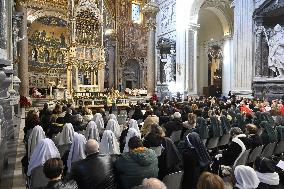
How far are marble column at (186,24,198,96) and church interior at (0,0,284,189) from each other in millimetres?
84

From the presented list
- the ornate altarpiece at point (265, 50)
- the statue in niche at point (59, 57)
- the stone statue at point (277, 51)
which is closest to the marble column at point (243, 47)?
the ornate altarpiece at point (265, 50)

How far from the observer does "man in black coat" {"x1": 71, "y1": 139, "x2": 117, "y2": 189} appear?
10.5ft

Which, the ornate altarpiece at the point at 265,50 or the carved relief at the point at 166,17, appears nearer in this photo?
the ornate altarpiece at the point at 265,50

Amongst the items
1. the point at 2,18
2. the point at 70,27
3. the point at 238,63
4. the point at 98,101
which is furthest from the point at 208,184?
the point at 70,27

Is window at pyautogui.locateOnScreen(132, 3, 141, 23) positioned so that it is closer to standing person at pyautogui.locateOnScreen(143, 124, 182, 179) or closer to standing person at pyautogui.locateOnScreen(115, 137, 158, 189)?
standing person at pyautogui.locateOnScreen(143, 124, 182, 179)

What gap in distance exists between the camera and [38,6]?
86.9 ft

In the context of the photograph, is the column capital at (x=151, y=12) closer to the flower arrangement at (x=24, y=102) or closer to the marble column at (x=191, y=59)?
the marble column at (x=191, y=59)

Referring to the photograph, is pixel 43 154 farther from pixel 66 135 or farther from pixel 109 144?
pixel 66 135

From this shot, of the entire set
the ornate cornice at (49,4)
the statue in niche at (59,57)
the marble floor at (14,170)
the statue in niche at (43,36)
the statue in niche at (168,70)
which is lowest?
the marble floor at (14,170)

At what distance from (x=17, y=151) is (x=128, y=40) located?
74.6ft

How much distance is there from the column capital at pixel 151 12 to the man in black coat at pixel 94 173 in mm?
19635

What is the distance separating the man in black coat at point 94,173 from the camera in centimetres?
320

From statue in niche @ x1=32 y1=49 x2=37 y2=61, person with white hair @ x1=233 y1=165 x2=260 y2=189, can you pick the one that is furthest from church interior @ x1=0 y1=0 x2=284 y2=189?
statue in niche @ x1=32 y1=49 x2=37 y2=61

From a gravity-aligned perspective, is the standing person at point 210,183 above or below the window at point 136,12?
below
